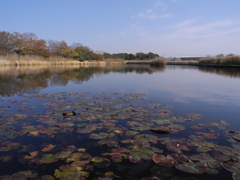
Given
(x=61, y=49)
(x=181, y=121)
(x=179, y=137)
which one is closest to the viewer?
(x=179, y=137)

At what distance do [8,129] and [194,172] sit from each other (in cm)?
292

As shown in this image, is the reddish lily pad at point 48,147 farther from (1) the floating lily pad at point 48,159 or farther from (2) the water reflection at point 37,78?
(2) the water reflection at point 37,78

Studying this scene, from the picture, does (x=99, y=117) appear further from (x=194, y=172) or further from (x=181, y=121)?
(x=194, y=172)

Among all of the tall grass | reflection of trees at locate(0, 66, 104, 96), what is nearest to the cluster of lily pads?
reflection of trees at locate(0, 66, 104, 96)

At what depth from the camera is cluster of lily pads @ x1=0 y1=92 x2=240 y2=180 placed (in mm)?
1898

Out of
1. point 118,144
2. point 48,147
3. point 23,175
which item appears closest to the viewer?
point 23,175

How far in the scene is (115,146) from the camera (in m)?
2.43

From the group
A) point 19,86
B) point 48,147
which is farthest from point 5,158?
point 19,86

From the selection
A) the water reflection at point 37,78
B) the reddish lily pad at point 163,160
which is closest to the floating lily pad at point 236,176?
the reddish lily pad at point 163,160

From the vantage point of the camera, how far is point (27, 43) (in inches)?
1590

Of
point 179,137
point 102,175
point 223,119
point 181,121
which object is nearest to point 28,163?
point 102,175

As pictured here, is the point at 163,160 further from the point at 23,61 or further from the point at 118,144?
the point at 23,61

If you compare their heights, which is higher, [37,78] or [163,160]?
[37,78]

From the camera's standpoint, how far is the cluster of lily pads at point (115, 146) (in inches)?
74.7
